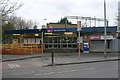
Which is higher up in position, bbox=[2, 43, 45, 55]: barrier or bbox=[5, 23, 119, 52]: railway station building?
bbox=[5, 23, 119, 52]: railway station building

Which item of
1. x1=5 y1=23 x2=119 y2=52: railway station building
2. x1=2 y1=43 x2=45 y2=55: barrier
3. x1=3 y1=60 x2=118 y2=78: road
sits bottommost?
x1=3 y1=60 x2=118 y2=78: road

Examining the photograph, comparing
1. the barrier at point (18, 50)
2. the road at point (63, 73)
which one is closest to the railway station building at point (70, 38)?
the barrier at point (18, 50)

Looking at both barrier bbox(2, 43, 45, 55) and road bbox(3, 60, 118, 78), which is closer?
road bbox(3, 60, 118, 78)

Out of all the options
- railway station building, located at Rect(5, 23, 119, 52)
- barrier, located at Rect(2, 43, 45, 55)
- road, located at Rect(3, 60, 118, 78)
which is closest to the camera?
road, located at Rect(3, 60, 118, 78)

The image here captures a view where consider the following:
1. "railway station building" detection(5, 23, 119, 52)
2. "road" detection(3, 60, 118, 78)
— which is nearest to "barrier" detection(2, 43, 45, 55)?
"railway station building" detection(5, 23, 119, 52)

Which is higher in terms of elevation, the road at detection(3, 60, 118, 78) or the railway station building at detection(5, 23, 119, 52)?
the railway station building at detection(5, 23, 119, 52)

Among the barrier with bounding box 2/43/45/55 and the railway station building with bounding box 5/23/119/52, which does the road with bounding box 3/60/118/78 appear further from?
the railway station building with bounding box 5/23/119/52

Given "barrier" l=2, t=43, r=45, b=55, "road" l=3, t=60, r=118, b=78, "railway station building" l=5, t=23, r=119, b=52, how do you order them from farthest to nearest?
"railway station building" l=5, t=23, r=119, b=52 < "barrier" l=2, t=43, r=45, b=55 < "road" l=3, t=60, r=118, b=78

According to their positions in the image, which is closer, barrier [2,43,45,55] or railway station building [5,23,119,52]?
barrier [2,43,45,55]

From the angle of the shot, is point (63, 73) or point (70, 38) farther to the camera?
point (70, 38)

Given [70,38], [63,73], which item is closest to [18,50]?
[70,38]

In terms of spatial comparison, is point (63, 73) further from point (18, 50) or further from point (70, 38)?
point (70, 38)

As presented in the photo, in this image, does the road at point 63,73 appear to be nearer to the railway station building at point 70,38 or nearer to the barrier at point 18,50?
the barrier at point 18,50

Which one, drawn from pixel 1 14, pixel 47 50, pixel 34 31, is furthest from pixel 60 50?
pixel 1 14
